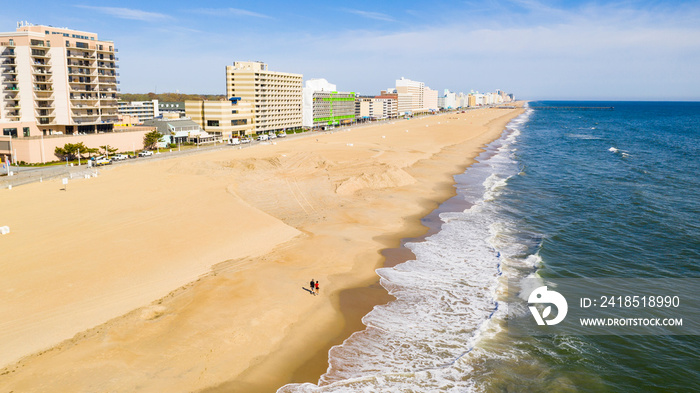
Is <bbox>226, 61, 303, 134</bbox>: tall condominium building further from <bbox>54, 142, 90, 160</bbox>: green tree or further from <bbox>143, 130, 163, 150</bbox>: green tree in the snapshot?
<bbox>54, 142, 90, 160</bbox>: green tree

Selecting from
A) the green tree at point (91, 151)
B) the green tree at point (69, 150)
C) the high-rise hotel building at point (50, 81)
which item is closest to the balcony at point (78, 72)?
the high-rise hotel building at point (50, 81)

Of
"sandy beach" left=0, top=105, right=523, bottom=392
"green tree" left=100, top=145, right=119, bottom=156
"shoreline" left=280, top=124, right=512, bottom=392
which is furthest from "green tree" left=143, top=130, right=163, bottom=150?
"shoreline" left=280, top=124, right=512, bottom=392

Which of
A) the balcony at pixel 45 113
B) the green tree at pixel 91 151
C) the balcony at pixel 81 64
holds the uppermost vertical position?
the balcony at pixel 81 64

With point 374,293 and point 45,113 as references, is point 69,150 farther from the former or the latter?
point 374,293

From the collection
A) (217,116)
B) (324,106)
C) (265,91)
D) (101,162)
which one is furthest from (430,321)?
(324,106)

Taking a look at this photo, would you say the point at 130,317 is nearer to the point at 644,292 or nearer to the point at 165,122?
the point at 644,292

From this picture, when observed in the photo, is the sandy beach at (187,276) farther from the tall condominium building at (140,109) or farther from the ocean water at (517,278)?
the tall condominium building at (140,109)

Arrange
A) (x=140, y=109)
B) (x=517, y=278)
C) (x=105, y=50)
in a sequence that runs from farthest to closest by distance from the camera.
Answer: (x=140, y=109) → (x=105, y=50) → (x=517, y=278)
